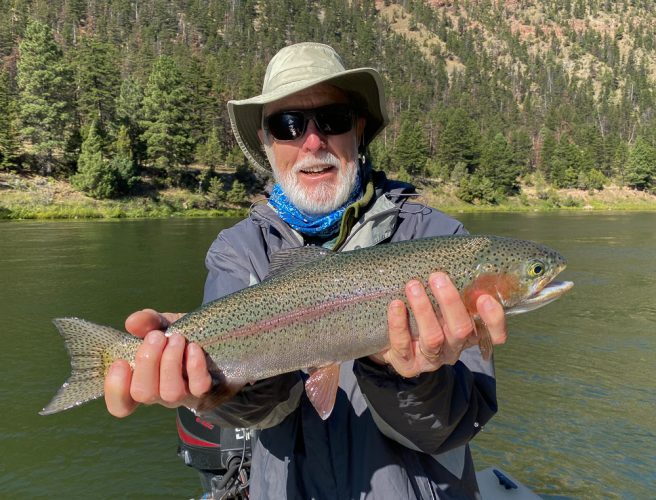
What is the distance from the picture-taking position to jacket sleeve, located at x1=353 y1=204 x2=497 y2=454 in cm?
241

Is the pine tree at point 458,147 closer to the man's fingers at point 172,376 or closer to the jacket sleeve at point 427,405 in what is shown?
the jacket sleeve at point 427,405

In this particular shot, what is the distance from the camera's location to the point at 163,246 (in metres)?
28.3

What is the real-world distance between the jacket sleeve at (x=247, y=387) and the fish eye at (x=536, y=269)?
140 cm

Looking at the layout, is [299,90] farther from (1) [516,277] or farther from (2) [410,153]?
(2) [410,153]

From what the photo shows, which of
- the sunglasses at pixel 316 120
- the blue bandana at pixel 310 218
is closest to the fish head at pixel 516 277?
the blue bandana at pixel 310 218

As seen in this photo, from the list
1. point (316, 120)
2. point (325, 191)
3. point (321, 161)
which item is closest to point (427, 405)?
point (325, 191)

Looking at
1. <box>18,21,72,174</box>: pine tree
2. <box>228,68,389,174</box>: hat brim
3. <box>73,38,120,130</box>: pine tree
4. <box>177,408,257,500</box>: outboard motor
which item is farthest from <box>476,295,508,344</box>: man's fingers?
<box>73,38,120,130</box>: pine tree

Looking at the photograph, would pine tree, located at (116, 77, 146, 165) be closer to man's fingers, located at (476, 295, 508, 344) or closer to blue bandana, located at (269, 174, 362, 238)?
blue bandana, located at (269, 174, 362, 238)

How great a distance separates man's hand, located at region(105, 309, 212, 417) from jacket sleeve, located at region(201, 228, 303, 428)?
19 centimetres

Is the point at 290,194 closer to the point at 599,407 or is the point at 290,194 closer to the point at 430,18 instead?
the point at 599,407

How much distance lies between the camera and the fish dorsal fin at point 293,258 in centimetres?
290

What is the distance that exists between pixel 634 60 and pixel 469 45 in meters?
58.7

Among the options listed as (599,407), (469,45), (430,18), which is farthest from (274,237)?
(430,18)

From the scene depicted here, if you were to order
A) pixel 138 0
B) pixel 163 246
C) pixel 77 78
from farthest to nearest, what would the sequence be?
pixel 138 0
pixel 77 78
pixel 163 246
